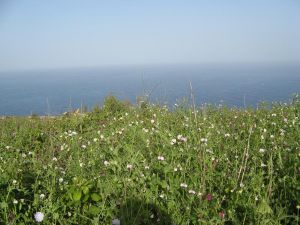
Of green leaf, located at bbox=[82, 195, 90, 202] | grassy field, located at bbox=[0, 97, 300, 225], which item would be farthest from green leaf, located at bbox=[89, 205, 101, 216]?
green leaf, located at bbox=[82, 195, 90, 202]

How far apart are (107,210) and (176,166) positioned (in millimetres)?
1251

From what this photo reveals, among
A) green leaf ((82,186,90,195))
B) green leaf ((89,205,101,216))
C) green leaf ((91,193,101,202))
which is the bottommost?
green leaf ((89,205,101,216))

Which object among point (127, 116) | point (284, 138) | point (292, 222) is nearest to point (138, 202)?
point (292, 222)

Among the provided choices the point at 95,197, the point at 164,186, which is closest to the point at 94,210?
the point at 95,197

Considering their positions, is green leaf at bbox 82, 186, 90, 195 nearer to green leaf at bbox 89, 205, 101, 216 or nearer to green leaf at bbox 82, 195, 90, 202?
green leaf at bbox 82, 195, 90, 202

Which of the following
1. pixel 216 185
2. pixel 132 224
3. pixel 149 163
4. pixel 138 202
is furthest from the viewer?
pixel 149 163

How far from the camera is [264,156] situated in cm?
447

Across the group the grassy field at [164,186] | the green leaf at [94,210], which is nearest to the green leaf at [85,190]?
the grassy field at [164,186]

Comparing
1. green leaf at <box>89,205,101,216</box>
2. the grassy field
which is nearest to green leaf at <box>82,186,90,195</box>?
the grassy field

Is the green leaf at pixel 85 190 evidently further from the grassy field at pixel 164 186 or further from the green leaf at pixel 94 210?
the green leaf at pixel 94 210

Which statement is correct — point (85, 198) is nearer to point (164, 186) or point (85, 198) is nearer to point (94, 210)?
point (94, 210)

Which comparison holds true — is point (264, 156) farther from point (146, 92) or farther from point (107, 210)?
point (146, 92)

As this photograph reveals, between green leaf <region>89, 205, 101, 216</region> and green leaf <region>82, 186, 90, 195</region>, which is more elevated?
green leaf <region>82, 186, 90, 195</region>

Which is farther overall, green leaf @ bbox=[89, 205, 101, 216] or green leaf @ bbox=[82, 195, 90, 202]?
green leaf @ bbox=[82, 195, 90, 202]
